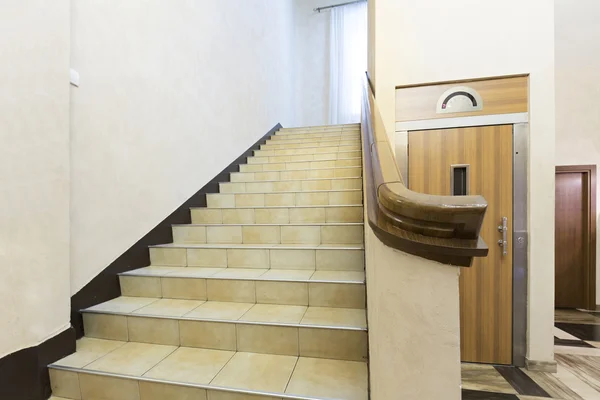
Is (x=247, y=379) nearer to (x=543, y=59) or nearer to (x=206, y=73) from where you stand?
(x=206, y=73)

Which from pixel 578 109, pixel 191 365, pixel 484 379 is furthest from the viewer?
pixel 578 109

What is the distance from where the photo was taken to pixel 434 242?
20.9 inches

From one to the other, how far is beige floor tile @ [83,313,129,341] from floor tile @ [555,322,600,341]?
423cm

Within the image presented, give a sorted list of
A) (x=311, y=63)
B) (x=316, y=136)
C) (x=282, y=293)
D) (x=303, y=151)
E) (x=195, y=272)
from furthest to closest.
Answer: (x=311, y=63)
(x=316, y=136)
(x=303, y=151)
(x=195, y=272)
(x=282, y=293)

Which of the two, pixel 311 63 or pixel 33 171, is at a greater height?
pixel 311 63

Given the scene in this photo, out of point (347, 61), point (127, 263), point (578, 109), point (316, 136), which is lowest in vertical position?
point (127, 263)

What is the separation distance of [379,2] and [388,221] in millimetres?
2409

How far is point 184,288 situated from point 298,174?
161 cm

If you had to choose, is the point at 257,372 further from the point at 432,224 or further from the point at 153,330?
the point at 432,224

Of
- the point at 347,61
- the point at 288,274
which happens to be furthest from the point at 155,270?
A: the point at 347,61

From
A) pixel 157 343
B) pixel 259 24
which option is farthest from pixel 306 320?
pixel 259 24

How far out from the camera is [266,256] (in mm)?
1836

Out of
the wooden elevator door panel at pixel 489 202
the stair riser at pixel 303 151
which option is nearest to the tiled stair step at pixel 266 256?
the wooden elevator door panel at pixel 489 202

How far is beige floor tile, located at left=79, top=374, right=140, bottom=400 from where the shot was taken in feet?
3.73
